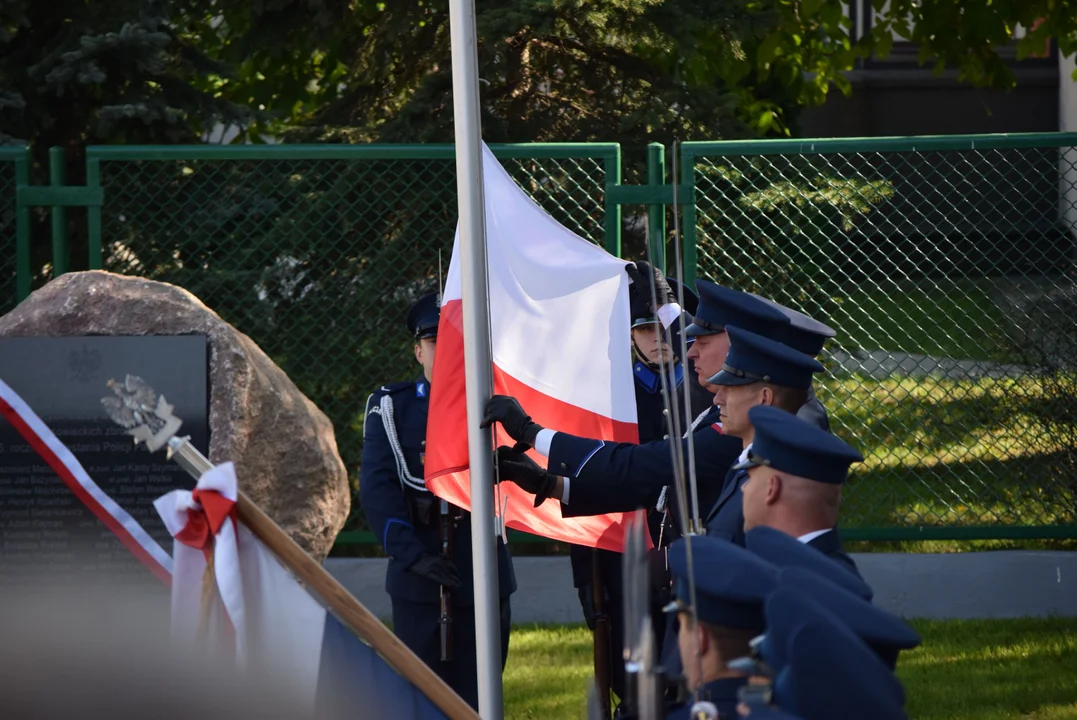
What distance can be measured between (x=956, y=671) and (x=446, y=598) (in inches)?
95.5

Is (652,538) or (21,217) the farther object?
(21,217)

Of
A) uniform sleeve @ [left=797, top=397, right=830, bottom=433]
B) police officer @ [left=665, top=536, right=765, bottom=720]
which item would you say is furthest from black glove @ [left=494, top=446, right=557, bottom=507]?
police officer @ [left=665, top=536, right=765, bottom=720]

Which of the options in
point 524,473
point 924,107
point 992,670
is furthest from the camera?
point 924,107

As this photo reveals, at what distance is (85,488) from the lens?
371 centimetres

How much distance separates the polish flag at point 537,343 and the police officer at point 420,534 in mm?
596

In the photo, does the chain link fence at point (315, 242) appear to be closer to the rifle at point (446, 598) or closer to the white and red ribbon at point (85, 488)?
the rifle at point (446, 598)

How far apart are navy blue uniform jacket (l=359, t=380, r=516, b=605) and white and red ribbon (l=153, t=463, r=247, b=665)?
6.22ft

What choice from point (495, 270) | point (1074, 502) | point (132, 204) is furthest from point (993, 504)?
point (132, 204)

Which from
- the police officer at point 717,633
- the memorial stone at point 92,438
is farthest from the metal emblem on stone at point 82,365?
the police officer at point 717,633

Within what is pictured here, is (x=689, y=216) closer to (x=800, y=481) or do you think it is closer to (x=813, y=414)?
(x=813, y=414)

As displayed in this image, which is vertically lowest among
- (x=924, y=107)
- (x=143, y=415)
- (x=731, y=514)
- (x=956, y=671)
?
(x=956, y=671)

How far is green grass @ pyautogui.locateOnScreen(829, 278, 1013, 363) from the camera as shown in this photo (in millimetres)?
6785

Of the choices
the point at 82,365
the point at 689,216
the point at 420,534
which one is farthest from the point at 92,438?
the point at 689,216

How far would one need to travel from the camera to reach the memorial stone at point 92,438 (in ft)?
16.8
